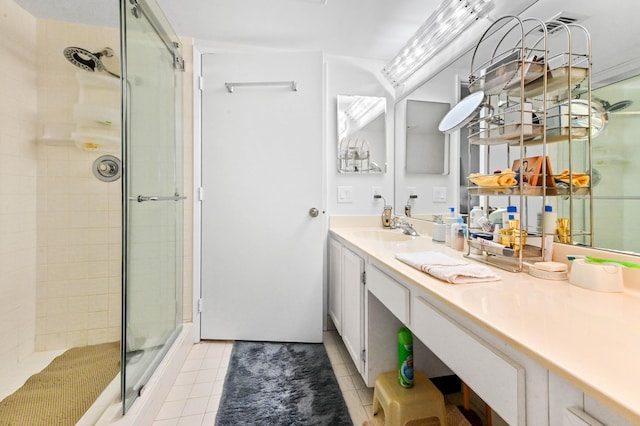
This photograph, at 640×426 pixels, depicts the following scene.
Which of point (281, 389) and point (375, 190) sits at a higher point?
point (375, 190)

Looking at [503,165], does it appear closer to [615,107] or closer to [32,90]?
[615,107]

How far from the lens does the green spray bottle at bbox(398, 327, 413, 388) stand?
1.24 metres

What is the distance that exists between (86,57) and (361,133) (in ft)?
6.11

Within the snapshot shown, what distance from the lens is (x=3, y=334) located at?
5.17 ft

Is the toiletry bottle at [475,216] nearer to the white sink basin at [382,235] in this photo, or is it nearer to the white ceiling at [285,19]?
the white sink basin at [382,235]

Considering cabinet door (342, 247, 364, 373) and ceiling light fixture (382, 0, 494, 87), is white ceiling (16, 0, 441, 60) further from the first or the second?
cabinet door (342, 247, 364, 373)

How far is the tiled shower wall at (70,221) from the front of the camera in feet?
5.75

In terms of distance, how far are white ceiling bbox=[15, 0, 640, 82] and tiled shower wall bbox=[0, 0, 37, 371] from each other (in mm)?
239

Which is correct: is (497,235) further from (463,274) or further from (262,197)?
(262,197)

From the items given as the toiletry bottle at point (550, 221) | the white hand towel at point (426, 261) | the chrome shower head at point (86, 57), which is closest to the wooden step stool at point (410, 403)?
the white hand towel at point (426, 261)

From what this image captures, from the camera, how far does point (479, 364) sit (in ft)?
2.07

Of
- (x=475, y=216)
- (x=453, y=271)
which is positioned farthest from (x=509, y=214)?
(x=453, y=271)

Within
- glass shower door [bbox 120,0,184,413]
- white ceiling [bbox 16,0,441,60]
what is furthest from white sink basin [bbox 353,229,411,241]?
white ceiling [bbox 16,0,441,60]

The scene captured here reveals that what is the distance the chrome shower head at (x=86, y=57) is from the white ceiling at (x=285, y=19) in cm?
19
